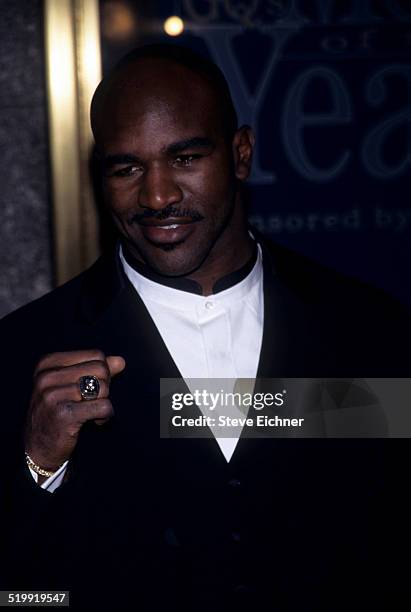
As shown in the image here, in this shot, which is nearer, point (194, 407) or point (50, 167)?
point (194, 407)

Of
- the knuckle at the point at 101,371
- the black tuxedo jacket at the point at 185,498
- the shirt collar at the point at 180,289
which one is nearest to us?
the knuckle at the point at 101,371

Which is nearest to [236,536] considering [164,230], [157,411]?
[157,411]

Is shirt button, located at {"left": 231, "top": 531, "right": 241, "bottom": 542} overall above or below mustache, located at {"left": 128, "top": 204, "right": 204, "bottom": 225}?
below

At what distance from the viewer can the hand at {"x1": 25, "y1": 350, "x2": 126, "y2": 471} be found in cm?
141

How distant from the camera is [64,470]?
5.25ft

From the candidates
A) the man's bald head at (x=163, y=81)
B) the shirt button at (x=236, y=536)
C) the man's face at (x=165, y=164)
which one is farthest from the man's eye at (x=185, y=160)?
the shirt button at (x=236, y=536)

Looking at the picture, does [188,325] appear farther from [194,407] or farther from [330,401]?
[330,401]

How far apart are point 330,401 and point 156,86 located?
0.84m

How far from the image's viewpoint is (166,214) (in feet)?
5.69

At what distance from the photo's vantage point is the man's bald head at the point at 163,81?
1.78 m

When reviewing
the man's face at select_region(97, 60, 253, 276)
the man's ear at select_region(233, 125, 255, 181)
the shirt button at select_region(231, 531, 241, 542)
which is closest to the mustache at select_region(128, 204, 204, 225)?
the man's face at select_region(97, 60, 253, 276)

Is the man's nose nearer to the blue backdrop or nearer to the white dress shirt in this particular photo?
the white dress shirt

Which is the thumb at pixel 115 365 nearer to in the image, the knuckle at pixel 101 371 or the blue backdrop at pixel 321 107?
the knuckle at pixel 101 371

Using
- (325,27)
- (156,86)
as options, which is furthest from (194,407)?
(325,27)
